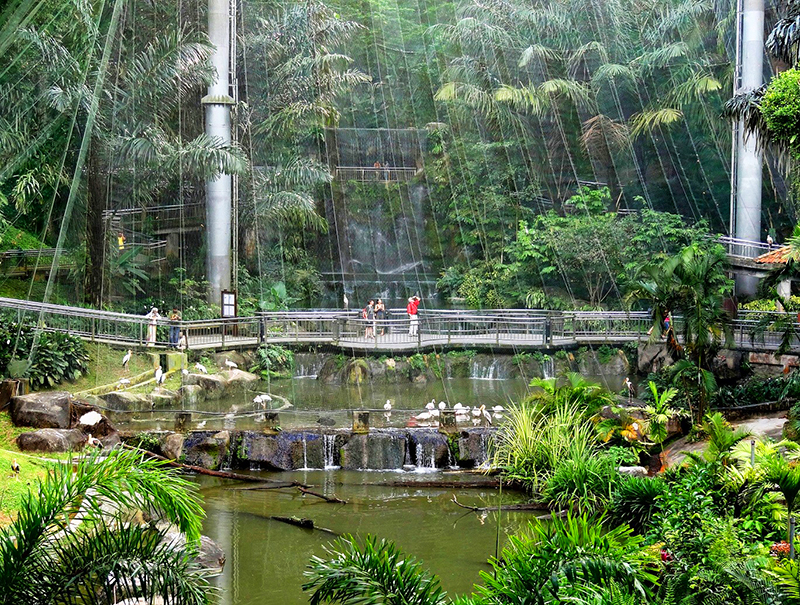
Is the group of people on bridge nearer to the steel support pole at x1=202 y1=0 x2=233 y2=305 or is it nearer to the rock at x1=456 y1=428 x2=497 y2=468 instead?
the steel support pole at x1=202 y1=0 x2=233 y2=305

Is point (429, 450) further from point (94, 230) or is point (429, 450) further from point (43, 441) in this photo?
point (94, 230)

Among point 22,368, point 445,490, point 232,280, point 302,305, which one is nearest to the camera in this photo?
point 445,490

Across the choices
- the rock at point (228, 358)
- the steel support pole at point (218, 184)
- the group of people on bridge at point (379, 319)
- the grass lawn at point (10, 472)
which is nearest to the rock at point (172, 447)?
the grass lawn at point (10, 472)

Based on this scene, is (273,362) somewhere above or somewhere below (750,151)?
below

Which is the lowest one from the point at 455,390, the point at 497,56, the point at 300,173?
the point at 455,390

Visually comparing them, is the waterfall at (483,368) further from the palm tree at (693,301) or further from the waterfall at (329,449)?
the waterfall at (329,449)

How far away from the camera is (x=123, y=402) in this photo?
17.8 meters

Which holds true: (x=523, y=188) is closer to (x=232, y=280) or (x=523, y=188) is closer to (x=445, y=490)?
(x=232, y=280)

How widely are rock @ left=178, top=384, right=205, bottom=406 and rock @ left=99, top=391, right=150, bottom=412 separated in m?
1.37

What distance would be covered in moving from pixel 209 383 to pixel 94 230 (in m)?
5.93

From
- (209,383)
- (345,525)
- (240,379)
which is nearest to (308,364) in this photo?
(240,379)

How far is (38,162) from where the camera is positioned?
21234 millimetres

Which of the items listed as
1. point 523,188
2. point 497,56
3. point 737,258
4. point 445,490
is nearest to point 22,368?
point 445,490

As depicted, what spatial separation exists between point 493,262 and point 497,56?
8.23 metres
